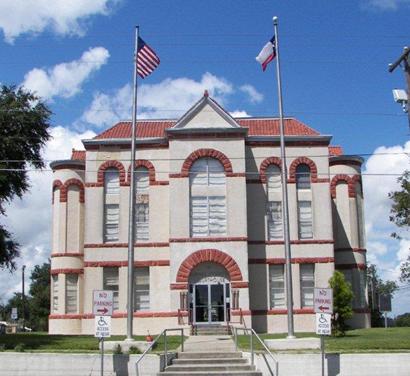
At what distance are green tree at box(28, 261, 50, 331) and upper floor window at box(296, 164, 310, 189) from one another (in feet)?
184

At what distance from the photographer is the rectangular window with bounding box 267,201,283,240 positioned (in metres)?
38.7

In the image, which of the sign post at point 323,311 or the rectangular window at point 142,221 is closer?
the sign post at point 323,311

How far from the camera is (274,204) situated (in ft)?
128

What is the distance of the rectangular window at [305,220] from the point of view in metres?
38.8

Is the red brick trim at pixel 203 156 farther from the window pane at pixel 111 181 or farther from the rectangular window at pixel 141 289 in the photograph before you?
the rectangular window at pixel 141 289

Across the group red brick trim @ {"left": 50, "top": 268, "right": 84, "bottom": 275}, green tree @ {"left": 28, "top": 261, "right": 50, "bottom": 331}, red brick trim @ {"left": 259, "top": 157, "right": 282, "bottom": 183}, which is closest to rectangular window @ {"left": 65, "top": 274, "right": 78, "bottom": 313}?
red brick trim @ {"left": 50, "top": 268, "right": 84, "bottom": 275}

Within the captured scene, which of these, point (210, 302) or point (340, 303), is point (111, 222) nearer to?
point (210, 302)

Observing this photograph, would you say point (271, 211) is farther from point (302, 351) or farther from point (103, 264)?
point (302, 351)

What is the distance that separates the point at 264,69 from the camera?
2942 centimetres

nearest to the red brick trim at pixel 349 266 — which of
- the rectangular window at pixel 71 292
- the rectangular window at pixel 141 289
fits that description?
the rectangular window at pixel 141 289

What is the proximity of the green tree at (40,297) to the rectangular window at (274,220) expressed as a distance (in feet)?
181

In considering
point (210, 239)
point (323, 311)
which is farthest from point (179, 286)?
point (323, 311)

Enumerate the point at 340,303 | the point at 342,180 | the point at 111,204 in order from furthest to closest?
the point at 342,180
the point at 111,204
the point at 340,303

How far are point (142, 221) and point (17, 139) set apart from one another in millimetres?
9351
